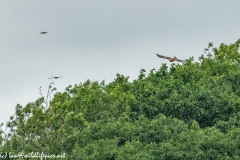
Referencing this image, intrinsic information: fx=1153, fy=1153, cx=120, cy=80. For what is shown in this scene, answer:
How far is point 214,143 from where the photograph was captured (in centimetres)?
4422

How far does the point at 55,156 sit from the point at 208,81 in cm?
1150

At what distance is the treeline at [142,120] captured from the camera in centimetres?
4438

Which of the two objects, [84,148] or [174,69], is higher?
[174,69]

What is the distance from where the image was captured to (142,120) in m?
47.9

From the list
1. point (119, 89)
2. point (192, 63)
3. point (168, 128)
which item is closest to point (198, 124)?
point (168, 128)

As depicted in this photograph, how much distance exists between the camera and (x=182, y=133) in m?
45.6

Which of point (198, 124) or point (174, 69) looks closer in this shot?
point (198, 124)

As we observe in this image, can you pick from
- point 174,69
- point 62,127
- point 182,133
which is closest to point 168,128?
point 182,133

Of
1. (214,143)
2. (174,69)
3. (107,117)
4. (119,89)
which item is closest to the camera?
(214,143)

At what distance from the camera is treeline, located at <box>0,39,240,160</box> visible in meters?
44.4

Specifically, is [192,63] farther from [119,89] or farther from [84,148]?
[84,148]

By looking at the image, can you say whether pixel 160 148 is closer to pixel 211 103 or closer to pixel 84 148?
pixel 84 148

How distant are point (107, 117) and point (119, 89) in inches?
136

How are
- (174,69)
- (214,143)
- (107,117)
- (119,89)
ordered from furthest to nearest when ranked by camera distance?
(174,69) → (119,89) → (107,117) → (214,143)
